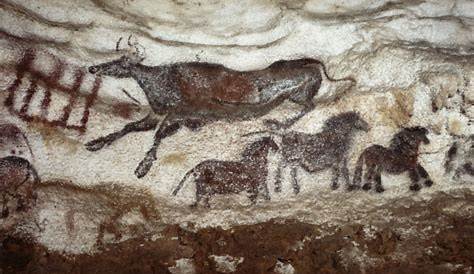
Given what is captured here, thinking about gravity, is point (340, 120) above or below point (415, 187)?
above

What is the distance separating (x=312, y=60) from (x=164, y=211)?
0.89 meters

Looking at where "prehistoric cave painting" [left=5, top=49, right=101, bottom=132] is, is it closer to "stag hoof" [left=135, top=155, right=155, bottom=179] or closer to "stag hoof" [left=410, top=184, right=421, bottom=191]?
"stag hoof" [left=135, top=155, right=155, bottom=179]

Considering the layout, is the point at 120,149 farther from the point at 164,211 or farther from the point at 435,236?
the point at 435,236

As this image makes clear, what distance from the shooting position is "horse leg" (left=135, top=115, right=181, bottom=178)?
2.17 metres

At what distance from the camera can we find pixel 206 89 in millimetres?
2213

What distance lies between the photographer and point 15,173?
2.13 metres

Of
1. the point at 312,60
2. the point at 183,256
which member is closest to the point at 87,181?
the point at 183,256

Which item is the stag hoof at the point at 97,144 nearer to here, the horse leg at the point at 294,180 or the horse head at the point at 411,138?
the horse leg at the point at 294,180

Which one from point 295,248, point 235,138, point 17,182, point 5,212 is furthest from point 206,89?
point 5,212

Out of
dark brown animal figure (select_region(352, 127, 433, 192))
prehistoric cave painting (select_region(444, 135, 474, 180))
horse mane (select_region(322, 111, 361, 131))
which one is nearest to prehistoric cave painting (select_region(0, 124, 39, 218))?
horse mane (select_region(322, 111, 361, 131))

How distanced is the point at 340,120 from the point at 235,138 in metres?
0.44

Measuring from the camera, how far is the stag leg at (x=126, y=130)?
216cm

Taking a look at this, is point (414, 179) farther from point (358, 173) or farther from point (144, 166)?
point (144, 166)

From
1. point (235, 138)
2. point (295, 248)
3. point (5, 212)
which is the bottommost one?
point (5, 212)
